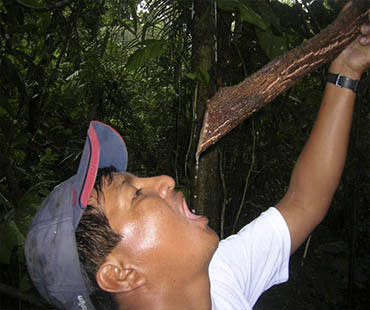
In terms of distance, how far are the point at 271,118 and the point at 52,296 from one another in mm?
2109

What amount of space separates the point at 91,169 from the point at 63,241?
18 cm

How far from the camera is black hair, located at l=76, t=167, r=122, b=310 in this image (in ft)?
3.13

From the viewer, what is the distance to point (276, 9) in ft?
6.53

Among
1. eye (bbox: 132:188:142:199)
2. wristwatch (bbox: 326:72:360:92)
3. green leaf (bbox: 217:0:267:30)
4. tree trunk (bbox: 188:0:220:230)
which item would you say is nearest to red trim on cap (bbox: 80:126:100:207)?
eye (bbox: 132:188:142:199)

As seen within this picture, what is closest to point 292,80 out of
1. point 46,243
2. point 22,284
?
point 46,243

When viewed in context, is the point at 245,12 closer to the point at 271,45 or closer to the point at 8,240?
the point at 271,45

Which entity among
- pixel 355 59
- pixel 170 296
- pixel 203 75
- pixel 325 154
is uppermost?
pixel 355 59

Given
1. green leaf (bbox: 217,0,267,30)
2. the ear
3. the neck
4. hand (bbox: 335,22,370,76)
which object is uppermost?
green leaf (bbox: 217,0,267,30)

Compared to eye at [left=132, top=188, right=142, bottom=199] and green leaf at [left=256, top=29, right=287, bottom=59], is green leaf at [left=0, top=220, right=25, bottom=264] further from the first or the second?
green leaf at [left=256, top=29, right=287, bottom=59]

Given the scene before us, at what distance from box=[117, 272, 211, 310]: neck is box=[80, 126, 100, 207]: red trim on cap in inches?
10.8

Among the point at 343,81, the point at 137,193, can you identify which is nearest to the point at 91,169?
the point at 137,193

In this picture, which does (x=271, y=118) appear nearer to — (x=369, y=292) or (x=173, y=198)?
(x=369, y=292)

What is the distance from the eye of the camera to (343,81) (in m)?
1.17

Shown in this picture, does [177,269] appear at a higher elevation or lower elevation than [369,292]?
higher
